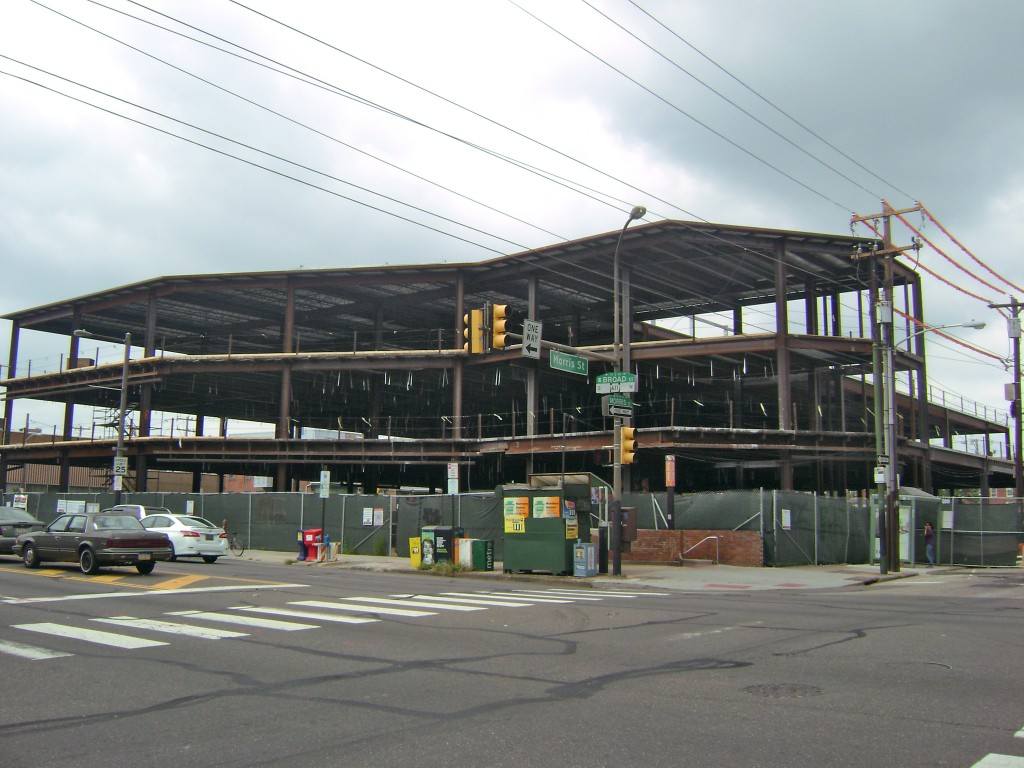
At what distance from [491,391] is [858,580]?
130 ft

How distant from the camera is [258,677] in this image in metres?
8.79

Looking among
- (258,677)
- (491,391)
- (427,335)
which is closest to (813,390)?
(491,391)

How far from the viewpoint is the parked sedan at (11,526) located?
24753mm

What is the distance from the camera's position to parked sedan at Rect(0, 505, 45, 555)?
2475 centimetres

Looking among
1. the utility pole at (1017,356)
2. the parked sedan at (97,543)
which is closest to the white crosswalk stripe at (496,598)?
the parked sedan at (97,543)

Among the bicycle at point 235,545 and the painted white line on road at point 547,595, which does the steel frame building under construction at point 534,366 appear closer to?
the bicycle at point 235,545

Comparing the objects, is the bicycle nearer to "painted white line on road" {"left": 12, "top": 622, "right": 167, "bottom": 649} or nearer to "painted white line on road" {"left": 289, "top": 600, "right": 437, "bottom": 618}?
"painted white line on road" {"left": 289, "top": 600, "right": 437, "bottom": 618}

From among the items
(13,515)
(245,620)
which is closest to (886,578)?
(245,620)

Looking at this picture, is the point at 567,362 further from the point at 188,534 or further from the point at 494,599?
the point at 188,534

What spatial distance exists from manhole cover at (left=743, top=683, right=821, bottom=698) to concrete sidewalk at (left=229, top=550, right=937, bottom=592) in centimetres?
1310

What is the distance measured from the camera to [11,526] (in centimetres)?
2512

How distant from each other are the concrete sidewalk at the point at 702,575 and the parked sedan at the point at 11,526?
304 inches

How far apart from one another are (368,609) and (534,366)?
3459 centimetres

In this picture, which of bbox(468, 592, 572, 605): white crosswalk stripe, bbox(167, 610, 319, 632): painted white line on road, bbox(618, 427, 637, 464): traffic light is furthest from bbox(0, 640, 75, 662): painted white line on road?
bbox(618, 427, 637, 464): traffic light
